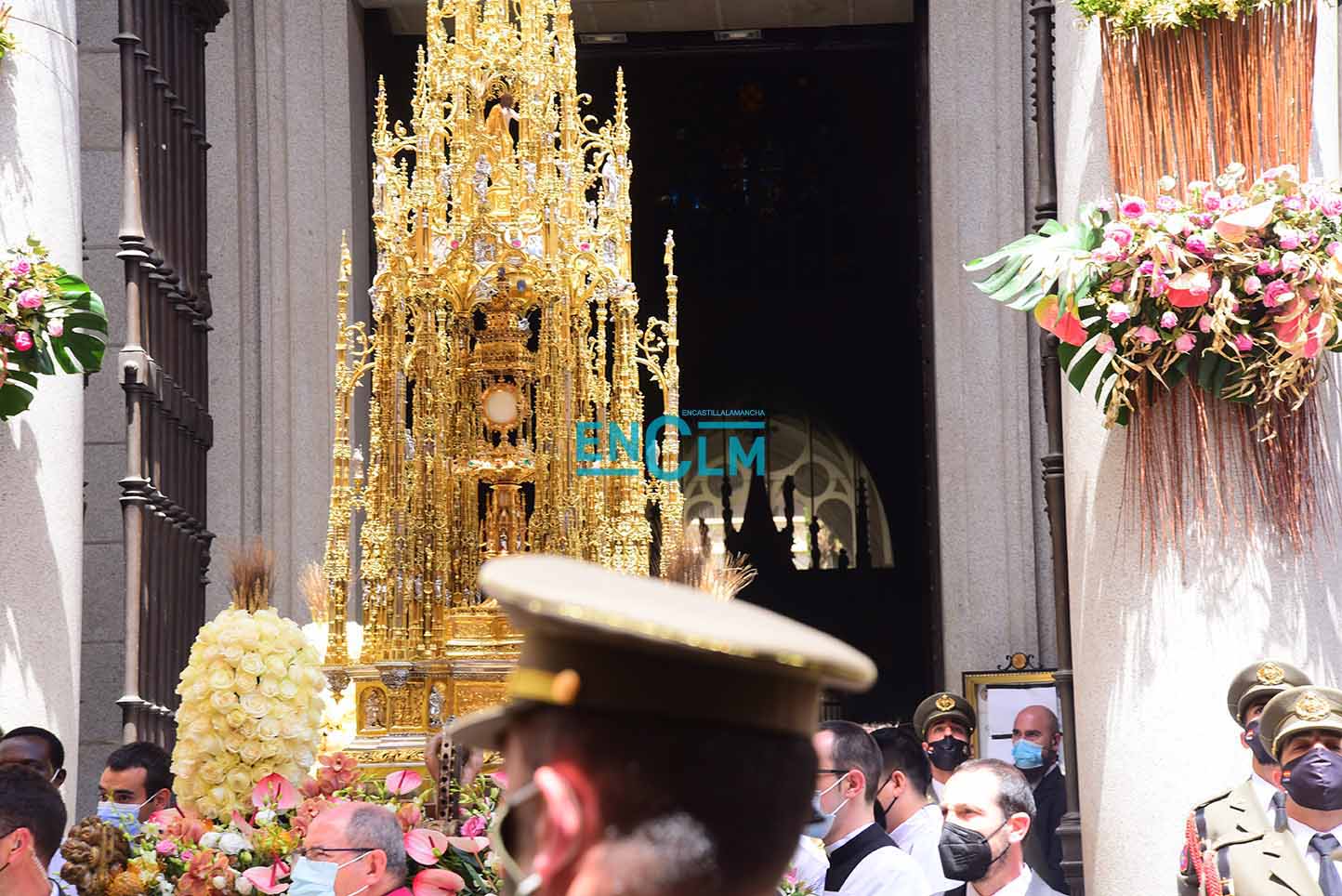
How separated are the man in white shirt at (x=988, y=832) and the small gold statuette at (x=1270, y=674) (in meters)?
0.72

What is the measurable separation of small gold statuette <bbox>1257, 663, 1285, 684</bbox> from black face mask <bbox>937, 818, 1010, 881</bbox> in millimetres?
826

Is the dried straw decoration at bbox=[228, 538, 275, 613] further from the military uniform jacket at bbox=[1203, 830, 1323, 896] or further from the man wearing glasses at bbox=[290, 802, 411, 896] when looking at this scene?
the military uniform jacket at bbox=[1203, 830, 1323, 896]

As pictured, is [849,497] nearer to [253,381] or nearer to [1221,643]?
[253,381]

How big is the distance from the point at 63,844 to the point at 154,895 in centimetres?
29

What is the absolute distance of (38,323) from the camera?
7227 millimetres

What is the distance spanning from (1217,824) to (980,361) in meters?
5.78

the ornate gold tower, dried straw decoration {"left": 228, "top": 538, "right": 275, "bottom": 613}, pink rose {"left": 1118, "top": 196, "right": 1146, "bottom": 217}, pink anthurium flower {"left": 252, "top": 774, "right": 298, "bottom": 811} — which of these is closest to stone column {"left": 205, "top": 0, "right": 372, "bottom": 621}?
the ornate gold tower

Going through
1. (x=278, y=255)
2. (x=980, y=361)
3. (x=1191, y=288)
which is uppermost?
(x=278, y=255)

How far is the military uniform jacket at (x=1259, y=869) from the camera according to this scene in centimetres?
500

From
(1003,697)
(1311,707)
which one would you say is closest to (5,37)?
(1311,707)

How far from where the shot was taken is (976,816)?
5688 millimetres

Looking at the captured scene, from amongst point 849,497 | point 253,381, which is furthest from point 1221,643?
point 849,497

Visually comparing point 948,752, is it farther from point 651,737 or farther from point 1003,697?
point 651,737

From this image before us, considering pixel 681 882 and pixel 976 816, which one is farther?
pixel 976 816
